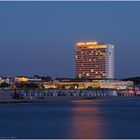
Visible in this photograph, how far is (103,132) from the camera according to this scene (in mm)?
46906

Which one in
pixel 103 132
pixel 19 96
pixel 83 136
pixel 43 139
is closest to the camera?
pixel 43 139

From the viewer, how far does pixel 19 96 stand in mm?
123188

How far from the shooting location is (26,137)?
137 feet

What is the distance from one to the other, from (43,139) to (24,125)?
1291cm

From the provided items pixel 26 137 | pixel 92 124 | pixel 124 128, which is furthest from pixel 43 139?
pixel 92 124

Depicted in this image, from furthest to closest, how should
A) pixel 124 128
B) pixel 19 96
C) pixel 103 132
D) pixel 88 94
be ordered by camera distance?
pixel 88 94 < pixel 19 96 < pixel 124 128 < pixel 103 132

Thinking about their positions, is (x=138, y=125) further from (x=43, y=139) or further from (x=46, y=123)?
(x=43, y=139)

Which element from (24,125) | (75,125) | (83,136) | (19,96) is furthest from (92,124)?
(19,96)

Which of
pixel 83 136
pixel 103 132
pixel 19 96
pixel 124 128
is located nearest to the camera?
pixel 83 136

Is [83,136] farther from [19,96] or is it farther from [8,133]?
[19,96]

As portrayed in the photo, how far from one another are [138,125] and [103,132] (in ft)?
22.8

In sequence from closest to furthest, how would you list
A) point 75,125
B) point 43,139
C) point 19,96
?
point 43,139 → point 75,125 → point 19,96

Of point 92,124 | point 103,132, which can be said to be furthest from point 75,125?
point 103,132

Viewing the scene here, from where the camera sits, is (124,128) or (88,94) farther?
(88,94)
